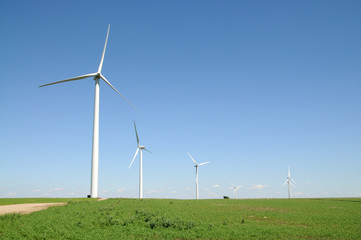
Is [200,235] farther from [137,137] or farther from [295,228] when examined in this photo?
[137,137]

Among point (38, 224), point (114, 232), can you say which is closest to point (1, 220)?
point (38, 224)

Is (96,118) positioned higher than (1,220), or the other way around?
(96,118)

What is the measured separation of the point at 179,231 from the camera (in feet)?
85.5

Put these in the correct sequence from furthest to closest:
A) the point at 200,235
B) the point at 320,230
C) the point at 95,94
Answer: the point at 95,94, the point at 320,230, the point at 200,235

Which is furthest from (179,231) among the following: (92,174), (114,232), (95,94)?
(95,94)

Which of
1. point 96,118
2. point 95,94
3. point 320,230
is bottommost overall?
point 320,230

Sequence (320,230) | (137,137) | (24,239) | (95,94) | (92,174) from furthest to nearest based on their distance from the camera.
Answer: (137,137) < (95,94) < (92,174) < (320,230) < (24,239)

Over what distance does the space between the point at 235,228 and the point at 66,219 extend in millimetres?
16917

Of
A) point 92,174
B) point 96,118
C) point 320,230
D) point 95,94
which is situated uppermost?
point 95,94

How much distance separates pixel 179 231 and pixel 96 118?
46.7m

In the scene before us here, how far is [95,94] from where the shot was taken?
7156 centimetres

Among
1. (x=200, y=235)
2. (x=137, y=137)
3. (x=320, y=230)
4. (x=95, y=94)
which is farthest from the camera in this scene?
(x=137, y=137)

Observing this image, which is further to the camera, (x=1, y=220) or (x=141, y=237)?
(x=1, y=220)

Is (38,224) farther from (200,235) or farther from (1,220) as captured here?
(200,235)
